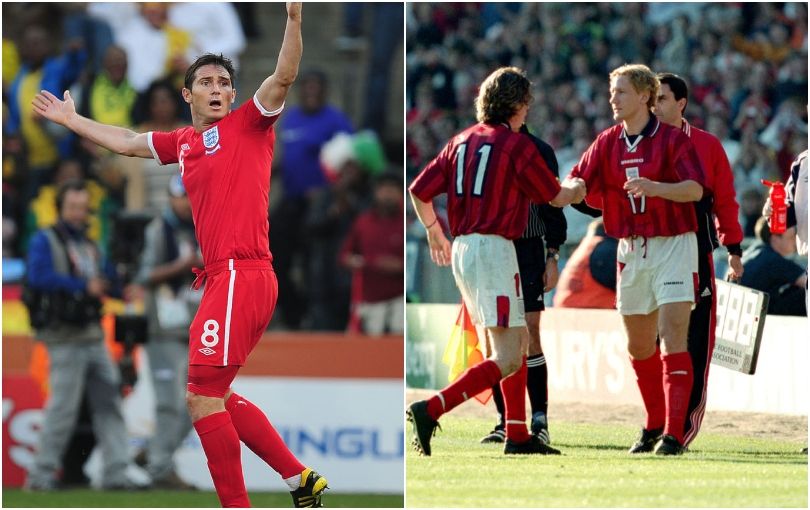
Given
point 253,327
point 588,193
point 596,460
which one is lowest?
point 596,460

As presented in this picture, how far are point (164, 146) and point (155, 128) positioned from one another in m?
7.74

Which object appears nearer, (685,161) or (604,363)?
(685,161)

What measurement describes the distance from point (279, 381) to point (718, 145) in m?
3.92

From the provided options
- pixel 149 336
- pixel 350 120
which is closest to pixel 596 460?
pixel 149 336

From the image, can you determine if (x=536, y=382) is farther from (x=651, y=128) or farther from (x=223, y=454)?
(x=223, y=454)

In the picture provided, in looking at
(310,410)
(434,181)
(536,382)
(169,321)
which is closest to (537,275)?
(536,382)

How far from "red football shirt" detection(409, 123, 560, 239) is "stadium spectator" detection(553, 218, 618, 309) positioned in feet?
10.2

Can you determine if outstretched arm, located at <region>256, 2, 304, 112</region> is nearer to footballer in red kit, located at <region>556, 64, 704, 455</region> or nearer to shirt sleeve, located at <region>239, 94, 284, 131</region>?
shirt sleeve, located at <region>239, 94, 284, 131</region>

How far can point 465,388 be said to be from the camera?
684 cm

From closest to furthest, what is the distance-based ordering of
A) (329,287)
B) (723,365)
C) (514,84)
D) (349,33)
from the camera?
(514,84)
(723,365)
(329,287)
(349,33)

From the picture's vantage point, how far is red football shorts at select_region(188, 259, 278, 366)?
19.7 feet

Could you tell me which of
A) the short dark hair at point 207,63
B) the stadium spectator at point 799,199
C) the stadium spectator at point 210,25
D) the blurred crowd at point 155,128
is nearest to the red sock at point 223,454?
the short dark hair at point 207,63

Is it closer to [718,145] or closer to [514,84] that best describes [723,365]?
[718,145]

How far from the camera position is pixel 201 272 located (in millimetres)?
6285
